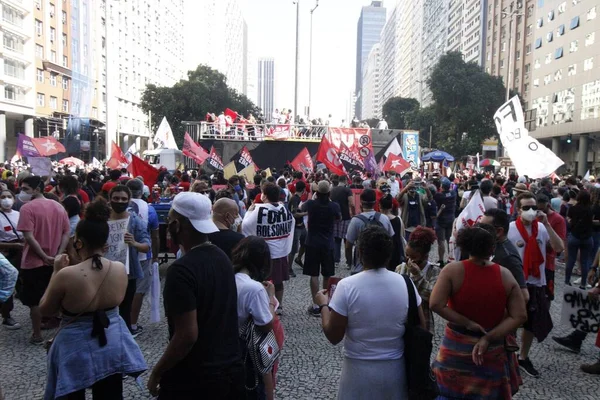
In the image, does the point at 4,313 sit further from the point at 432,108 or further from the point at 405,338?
the point at 432,108

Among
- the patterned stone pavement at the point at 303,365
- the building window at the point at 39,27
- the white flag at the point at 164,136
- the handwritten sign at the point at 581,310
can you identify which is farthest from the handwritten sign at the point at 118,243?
the building window at the point at 39,27

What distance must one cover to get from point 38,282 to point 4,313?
936 millimetres

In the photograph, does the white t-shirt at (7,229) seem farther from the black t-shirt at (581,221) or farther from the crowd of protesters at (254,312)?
the black t-shirt at (581,221)

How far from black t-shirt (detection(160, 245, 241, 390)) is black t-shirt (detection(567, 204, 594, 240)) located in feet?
25.6

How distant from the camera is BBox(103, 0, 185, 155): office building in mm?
58188

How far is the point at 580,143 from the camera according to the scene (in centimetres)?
4475

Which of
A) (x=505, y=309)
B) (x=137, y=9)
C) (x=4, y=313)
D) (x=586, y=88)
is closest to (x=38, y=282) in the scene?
(x=4, y=313)

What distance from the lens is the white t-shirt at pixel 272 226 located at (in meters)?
6.27

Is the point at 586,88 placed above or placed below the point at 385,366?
above

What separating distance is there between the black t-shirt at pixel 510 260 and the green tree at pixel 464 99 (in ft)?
159

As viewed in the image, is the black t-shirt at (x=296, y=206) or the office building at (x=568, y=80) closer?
the black t-shirt at (x=296, y=206)

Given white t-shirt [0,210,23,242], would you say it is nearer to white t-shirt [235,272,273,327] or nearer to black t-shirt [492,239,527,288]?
white t-shirt [235,272,273,327]

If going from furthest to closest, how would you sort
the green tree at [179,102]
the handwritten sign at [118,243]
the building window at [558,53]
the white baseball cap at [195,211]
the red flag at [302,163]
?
→ the green tree at [179,102], the building window at [558,53], the red flag at [302,163], the handwritten sign at [118,243], the white baseball cap at [195,211]

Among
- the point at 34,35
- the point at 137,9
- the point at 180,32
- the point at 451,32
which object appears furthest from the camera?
the point at 451,32
